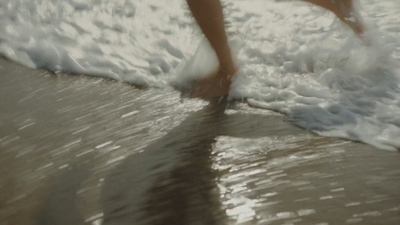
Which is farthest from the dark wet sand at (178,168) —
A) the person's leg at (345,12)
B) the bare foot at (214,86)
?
the person's leg at (345,12)

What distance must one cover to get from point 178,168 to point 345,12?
39.0 inches

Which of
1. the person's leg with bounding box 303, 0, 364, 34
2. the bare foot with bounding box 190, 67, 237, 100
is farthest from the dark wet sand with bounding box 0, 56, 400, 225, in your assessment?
the person's leg with bounding box 303, 0, 364, 34

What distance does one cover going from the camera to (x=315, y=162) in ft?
4.91

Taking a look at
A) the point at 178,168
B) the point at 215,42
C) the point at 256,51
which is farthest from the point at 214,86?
the point at 178,168

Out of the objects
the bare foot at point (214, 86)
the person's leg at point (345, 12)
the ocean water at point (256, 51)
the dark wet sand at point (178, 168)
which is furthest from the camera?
the person's leg at point (345, 12)

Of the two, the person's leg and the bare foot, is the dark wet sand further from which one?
the person's leg

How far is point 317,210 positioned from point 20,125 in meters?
0.96

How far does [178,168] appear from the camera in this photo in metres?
1.54

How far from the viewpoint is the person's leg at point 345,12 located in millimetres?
2193

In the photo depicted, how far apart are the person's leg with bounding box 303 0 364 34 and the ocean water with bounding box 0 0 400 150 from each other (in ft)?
0.10

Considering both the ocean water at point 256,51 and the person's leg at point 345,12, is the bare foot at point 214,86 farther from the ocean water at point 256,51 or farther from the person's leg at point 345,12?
the person's leg at point 345,12

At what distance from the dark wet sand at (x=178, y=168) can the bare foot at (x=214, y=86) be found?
54 millimetres

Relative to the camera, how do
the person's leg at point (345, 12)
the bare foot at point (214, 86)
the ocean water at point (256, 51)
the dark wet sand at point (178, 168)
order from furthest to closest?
the person's leg at point (345, 12)
the bare foot at point (214, 86)
the ocean water at point (256, 51)
the dark wet sand at point (178, 168)

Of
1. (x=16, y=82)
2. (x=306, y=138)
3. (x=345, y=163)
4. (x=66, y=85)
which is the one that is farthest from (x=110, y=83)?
(x=345, y=163)
